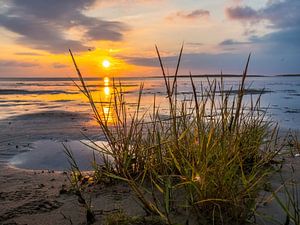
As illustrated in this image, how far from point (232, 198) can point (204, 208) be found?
20cm

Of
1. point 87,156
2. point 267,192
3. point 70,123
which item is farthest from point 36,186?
point 70,123

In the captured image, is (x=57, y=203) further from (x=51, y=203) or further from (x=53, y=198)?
(x=53, y=198)

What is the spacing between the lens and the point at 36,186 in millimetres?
3521

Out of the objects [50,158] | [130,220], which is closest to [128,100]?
[50,158]

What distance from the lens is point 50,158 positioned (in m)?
5.25

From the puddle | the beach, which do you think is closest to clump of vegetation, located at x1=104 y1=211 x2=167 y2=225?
the beach

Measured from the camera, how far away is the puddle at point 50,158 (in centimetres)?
477

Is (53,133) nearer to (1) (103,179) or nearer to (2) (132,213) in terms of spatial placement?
(1) (103,179)

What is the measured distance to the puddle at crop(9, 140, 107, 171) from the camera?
477cm

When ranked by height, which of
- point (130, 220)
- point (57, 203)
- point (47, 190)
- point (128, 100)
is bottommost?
point (128, 100)

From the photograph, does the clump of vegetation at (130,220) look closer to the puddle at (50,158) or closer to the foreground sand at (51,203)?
the foreground sand at (51,203)

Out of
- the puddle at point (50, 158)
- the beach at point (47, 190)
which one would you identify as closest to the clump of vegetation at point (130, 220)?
the beach at point (47, 190)

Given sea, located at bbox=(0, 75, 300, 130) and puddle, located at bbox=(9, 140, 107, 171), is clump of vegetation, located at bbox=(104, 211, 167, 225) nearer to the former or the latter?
sea, located at bbox=(0, 75, 300, 130)

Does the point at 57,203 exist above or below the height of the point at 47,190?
above
